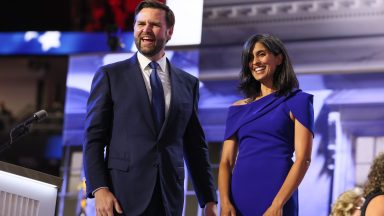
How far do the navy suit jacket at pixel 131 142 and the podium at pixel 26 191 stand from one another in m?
0.52

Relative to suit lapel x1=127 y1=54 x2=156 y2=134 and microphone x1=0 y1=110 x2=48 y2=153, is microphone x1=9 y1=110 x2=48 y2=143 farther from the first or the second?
suit lapel x1=127 y1=54 x2=156 y2=134

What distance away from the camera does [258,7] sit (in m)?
5.37

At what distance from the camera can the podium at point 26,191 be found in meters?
2.95

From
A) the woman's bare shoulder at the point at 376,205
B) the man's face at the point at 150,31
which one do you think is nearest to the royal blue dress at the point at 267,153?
the man's face at the point at 150,31

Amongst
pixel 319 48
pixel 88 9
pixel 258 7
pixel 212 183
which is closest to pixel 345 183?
pixel 319 48

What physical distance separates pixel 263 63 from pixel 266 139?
0.95 feet

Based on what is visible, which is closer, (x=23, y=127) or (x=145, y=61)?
(x=145, y=61)

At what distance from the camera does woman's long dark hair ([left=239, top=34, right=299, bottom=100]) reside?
2566 millimetres

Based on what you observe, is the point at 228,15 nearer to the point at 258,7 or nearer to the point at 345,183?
the point at 258,7

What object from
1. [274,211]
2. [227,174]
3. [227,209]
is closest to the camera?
[274,211]

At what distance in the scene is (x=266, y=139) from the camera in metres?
2.51

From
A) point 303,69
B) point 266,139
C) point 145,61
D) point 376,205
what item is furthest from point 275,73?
point 303,69

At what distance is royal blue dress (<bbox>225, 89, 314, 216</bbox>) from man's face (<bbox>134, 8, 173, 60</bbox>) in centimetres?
46

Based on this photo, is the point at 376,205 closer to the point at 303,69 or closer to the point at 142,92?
the point at 142,92
